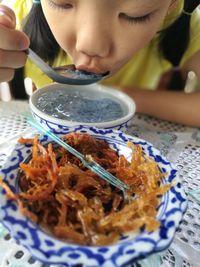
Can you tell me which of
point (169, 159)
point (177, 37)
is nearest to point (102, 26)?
point (169, 159)

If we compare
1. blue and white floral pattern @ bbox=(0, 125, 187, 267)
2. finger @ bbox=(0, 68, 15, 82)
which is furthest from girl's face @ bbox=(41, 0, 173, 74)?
blue and white floral pattern @ bbox=(0, 125, 187, 267)

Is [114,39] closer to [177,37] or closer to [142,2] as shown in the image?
[142,2]

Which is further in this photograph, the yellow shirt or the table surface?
the yellow shirt

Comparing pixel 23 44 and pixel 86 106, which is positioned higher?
pixel 23 44

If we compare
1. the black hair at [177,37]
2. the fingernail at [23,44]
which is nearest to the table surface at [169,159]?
the fingernail at [23,44]

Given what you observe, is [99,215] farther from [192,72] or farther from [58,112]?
[192,72]

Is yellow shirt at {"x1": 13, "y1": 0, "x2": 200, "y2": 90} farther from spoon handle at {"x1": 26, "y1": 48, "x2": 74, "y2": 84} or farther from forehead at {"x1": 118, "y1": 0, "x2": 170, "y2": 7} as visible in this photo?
forehead at {"x1": 118, "y1": 0, "x2": 170, "y2": 7}

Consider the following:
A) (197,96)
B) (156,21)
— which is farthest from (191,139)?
(156,21)
